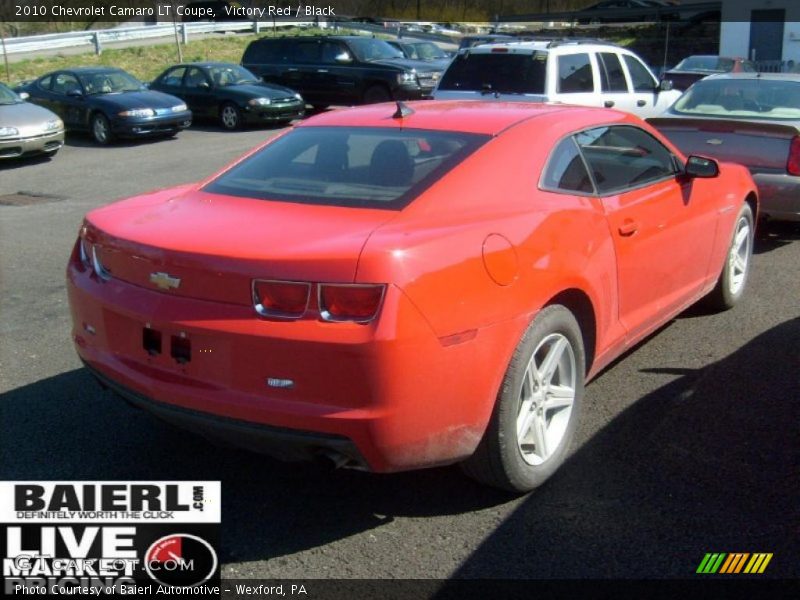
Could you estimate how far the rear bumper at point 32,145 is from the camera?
14.6m

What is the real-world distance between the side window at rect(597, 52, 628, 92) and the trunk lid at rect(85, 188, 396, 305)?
927 centimetres

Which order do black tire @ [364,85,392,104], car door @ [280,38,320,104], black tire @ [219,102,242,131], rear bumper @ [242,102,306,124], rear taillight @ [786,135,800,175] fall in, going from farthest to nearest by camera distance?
car door @ [280,38,320,104] < black tire @ [364,85,392,104] < black tire @ [219,102,242,131] < rear bumper @ [242,102,306,124] < rear taillight @ [786,135,800,175]

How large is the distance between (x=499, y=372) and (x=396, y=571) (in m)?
0.83

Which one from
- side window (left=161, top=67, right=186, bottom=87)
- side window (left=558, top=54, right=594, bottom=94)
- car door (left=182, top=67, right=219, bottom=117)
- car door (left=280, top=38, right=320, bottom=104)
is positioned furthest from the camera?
car door (left=280, top=38, right=320, bottom=104)

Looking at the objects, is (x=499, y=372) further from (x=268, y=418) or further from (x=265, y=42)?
(x=265, y=42)

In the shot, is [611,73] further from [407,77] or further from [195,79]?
[195,79]

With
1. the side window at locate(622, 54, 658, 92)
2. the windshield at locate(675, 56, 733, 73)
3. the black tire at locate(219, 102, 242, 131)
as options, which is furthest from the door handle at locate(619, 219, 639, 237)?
the windshield at locate(675, 56, 733, 73)

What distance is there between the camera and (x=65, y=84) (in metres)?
18.6

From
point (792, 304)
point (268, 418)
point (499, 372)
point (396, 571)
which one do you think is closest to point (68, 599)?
point (268, 418)

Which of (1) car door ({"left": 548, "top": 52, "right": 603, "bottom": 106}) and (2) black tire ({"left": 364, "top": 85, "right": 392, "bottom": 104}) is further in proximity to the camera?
(2) black tire ({"left": 364, "top": 85, "right": 392, "bottom": 104})

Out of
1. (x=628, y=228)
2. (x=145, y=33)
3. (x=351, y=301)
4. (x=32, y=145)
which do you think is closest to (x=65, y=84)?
(x=32, y=145)

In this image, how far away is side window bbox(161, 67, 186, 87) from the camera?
2066 cm

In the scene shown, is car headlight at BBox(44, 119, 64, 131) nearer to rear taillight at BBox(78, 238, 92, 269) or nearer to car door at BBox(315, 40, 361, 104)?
car door at BBox(315, 40, 361, 104)

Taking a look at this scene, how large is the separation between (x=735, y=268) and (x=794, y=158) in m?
2.09
